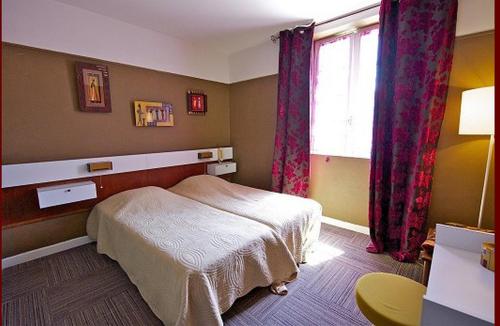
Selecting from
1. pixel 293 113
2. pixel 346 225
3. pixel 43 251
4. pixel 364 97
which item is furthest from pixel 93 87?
pixel 346 225

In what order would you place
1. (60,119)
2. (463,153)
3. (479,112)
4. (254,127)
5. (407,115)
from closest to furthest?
1. (479,112)
2. (463,153)
3. (407,115)
4. (60,119)
5. (254,127)

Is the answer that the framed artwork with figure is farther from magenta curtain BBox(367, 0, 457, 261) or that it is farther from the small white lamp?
the small white lamp

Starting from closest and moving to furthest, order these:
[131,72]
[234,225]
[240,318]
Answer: [240,318]
[234,225]
[131,72]

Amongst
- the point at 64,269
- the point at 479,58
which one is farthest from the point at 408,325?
the point at 64,269

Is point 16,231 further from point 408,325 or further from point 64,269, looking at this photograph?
point 408,325

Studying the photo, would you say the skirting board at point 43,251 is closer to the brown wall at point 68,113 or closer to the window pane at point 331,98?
the brown wall at point 68,113

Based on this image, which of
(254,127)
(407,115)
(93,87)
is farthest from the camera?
(254,127)

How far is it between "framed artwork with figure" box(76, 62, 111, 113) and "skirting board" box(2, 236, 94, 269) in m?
1.39

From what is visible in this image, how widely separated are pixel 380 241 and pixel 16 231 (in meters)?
3.53

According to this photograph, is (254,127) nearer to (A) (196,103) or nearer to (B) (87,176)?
(A) (196,103)

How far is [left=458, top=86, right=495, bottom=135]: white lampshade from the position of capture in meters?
1.81

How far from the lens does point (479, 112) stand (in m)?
1.87

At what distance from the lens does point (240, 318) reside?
5.98 feet

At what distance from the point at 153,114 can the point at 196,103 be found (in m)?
0.67
